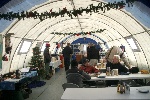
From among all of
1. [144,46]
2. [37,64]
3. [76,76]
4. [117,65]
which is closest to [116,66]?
[117,65]

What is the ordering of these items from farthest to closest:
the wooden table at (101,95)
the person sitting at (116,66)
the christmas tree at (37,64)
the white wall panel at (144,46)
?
the christmas tree at (37,64) < the white wall panel at (144,46) < the person sitting at (116,66) < the wooden table at (101,95)

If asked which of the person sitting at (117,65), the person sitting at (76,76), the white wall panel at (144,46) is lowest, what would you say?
the person sitting at (76,76)

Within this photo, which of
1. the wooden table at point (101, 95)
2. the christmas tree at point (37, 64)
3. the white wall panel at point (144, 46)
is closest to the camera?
the wooden table at point (101, 95)

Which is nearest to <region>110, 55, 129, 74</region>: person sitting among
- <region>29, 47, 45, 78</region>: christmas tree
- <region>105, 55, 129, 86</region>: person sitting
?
<region>105, 55, 129, 86</region>: person sitting

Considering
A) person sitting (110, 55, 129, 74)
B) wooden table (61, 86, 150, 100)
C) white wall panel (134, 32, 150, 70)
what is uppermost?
white wall panel (134, 32, 150, 70)

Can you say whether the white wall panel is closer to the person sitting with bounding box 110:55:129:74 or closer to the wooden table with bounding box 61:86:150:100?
the person sitting with bounding box 110:55:129:74

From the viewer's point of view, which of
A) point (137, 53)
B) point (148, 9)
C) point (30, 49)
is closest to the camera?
point (148, 9)

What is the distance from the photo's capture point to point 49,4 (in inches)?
416

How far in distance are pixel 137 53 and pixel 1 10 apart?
337 inches

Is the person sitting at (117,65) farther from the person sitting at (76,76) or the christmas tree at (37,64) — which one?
the christmas tree at (37,64)

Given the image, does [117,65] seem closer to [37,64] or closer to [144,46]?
[144,46]

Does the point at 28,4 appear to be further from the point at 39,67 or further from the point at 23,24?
the point at 39,67

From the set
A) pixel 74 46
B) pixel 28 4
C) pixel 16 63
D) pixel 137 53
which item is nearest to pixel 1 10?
pixel 28 4

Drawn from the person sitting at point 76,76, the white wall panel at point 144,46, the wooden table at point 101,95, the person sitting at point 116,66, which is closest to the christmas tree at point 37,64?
the white wall panel at point 144,46
